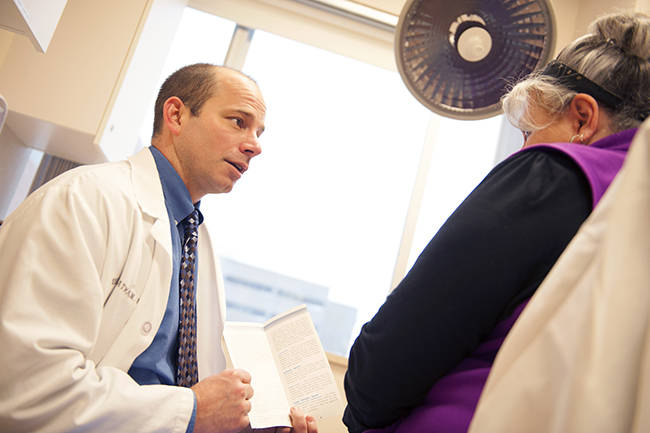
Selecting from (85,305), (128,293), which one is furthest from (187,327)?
(85,305)

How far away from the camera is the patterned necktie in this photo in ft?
3.31

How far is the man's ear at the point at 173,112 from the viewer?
4.04 ft

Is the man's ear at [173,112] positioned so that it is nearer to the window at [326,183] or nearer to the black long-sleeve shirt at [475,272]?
the black long-sleeve shirt at [475,272]

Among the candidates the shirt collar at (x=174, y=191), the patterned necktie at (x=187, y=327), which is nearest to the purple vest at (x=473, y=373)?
the patterned necktie at (x=187, y=327)

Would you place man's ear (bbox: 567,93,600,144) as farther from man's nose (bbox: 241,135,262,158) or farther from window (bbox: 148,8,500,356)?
window (bbox: 148,8,500,356)

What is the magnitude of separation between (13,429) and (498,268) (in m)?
0.75

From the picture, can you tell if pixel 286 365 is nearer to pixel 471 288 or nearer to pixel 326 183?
pixel 471 288

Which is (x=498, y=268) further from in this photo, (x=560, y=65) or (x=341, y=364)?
(x=341, y=364)

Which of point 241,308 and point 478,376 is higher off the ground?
point 478,376

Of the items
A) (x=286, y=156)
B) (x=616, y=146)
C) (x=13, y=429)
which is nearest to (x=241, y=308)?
(x=286, y=156)

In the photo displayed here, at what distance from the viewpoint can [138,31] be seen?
191cm

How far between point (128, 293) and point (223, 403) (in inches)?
11.2

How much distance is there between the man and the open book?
0.05 meters

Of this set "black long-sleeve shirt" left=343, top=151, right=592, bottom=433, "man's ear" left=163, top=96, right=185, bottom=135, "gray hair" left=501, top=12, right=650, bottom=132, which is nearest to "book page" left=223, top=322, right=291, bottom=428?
"black long-sleeve shirt" left=343, top=151, right=592, bottom=433
